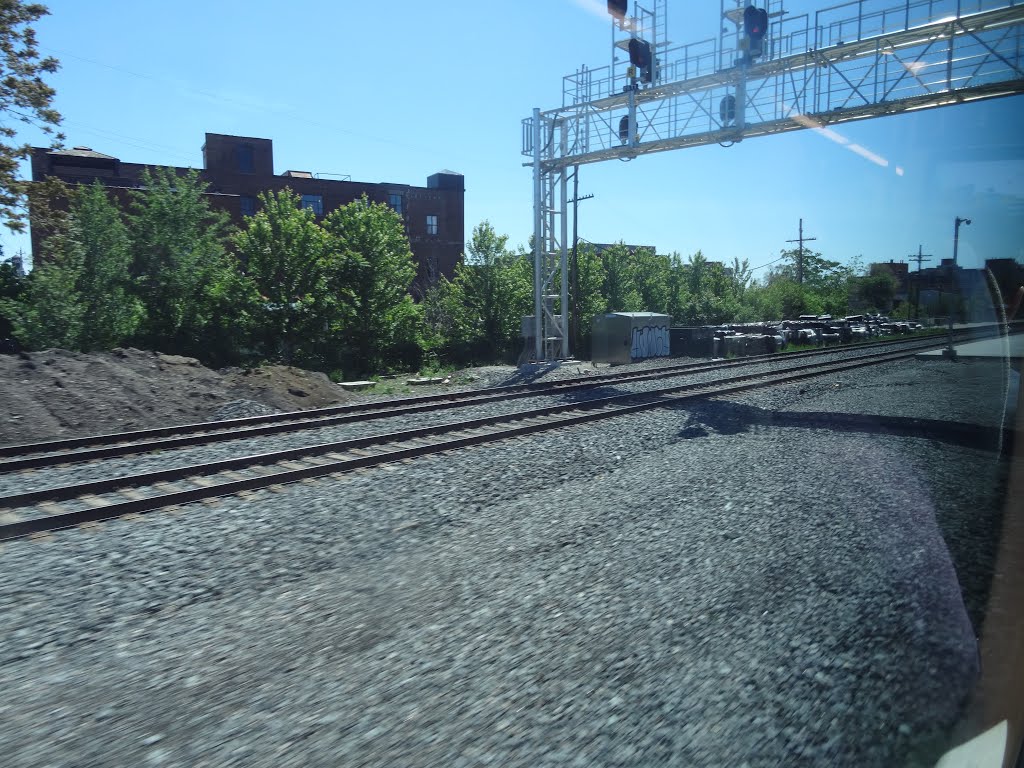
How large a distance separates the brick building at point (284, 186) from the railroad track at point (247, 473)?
33686 millimetres

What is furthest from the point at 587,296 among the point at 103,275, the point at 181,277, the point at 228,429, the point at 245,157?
the point at 245,157

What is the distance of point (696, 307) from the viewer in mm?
45750

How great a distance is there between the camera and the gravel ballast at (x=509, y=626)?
126 inches

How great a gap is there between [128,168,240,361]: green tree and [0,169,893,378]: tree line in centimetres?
4

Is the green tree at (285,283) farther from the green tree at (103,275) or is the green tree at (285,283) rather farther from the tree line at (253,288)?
the green tree at (103,275)

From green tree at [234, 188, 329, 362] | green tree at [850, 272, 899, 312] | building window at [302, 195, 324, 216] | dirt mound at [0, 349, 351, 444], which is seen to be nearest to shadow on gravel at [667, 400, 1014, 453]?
dirt mound at [0, 349, 351, 444]

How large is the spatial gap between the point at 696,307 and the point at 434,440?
127 ft

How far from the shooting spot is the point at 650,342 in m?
30.4

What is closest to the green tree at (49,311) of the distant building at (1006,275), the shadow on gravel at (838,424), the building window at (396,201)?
the shadow on gravel at (838,424)

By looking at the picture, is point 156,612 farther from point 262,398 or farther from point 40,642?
point 262,398

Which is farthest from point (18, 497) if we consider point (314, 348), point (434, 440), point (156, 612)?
point (314, 348)

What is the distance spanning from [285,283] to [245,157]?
37025 mm

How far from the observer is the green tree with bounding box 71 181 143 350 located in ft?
64.8

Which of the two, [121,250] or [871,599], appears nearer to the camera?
[871,599]
